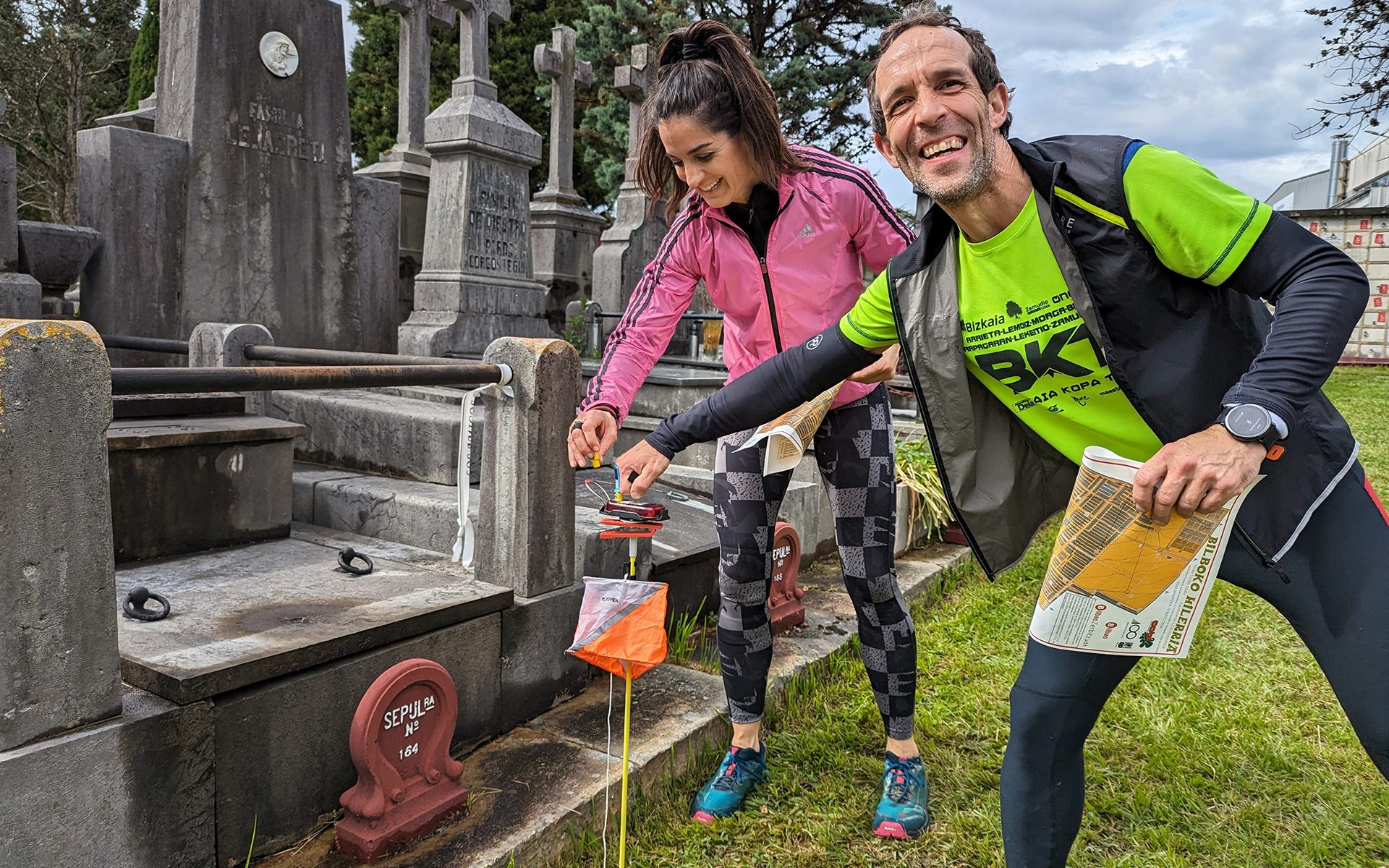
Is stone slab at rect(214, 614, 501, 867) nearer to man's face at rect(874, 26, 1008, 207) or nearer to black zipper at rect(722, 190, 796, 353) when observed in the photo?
black zipper at rect(722, 190, 796, 353)

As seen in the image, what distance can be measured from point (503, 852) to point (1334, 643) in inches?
68.3

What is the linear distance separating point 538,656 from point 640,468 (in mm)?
1080

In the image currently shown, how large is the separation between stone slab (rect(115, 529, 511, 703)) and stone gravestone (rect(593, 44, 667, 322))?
8.51 metres

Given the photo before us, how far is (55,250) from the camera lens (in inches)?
207

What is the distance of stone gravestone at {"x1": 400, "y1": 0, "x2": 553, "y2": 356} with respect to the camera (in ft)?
22.2

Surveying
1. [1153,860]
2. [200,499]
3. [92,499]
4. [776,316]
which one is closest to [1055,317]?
[776,316]

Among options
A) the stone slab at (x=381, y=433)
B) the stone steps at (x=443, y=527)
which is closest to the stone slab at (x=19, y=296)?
the stone slab at (x=381, y=433)

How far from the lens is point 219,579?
285 centimetres

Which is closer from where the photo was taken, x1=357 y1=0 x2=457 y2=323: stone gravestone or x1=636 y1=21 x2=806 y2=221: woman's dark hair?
x1=636 y1=21 x2=806 y2=221: woman's dark hair

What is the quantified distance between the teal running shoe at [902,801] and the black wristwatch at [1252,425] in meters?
1.54

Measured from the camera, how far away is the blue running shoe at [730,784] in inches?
99.9

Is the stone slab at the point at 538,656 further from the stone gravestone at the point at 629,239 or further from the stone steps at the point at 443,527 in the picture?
the stone gravestone at the point at 629,239

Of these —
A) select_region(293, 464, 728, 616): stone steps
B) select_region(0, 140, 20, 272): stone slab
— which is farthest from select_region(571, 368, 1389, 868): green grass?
select_region(0, 140, 20, 272): stone slab

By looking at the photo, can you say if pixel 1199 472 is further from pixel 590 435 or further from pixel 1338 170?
pixel 1338 170
